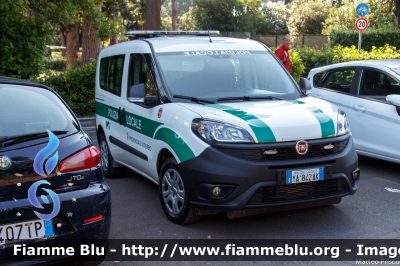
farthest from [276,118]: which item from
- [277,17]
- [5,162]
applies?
[277,17]

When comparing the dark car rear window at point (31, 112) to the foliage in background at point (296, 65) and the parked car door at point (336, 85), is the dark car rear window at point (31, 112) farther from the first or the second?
Result: the foliage in background at point (296, 65)

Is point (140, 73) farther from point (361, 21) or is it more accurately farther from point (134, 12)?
point (134, 12)

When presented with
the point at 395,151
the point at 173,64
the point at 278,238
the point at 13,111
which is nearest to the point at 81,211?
the point at 13,111

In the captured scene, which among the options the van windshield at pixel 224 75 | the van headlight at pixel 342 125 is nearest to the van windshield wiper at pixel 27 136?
the van windshield at pixel 224 75

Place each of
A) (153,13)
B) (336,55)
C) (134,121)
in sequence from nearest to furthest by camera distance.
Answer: (134,121) < (153,13) < (336,55)

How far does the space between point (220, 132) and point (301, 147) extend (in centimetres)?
76

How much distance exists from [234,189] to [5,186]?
208 centimetres

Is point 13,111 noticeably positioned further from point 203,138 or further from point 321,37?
point 321,37

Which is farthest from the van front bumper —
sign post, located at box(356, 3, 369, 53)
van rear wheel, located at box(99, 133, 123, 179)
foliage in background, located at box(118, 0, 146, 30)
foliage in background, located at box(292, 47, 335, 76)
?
foliage in background, located at box(118, 0, 146, 30)

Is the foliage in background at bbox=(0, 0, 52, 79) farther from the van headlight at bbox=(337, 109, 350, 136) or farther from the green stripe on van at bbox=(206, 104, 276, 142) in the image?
the van headlight at bbox=(337, 109, 350, 136)

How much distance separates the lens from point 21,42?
1105 cm

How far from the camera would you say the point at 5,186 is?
12.2 feet

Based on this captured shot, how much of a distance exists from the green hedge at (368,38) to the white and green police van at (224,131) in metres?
16.8

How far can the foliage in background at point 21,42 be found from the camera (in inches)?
423
